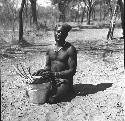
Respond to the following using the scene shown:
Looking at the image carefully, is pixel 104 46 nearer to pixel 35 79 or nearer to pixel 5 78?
pixel 5 78

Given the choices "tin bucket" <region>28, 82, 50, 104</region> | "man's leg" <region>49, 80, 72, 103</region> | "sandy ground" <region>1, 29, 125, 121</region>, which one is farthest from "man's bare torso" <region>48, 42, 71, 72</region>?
"sandy ground" <region>1, 29, 125, 121</region>

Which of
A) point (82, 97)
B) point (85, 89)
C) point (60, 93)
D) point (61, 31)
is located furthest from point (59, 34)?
point (85, 89)

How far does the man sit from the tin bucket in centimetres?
16

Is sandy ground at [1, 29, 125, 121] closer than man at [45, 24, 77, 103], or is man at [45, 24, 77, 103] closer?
sandy ground at [1, 29, 125, 121]

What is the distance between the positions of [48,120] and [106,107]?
1.21 m

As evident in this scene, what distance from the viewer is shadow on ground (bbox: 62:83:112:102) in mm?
5747

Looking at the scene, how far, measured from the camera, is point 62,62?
555cm

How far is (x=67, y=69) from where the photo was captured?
5.65 metres

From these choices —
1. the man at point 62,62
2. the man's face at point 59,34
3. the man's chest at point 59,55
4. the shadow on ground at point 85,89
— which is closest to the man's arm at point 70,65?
the man at point 62,62

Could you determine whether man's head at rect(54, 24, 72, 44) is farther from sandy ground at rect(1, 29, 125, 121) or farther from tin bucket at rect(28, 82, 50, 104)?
sandy ground at rect(1, 29, 125, 121)

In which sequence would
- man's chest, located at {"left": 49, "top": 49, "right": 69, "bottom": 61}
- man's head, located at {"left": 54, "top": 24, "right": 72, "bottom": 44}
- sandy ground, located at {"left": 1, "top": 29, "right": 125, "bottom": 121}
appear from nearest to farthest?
sandy ground, located at {"left": 1, "top": 29, "right": 125, "bottom": 121} < man's head, located at {"left": 54, "top": 24, "right": 72, "bottom": 44} < man's chest, located at {"left": 49, "top": 49, "right": 69, "bottom": 61}

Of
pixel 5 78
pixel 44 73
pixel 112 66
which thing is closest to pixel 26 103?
pixel 44 73

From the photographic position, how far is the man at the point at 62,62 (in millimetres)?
5344

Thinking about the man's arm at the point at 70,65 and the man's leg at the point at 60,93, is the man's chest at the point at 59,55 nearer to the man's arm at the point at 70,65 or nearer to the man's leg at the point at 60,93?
the man's arm at the point at 70,65
